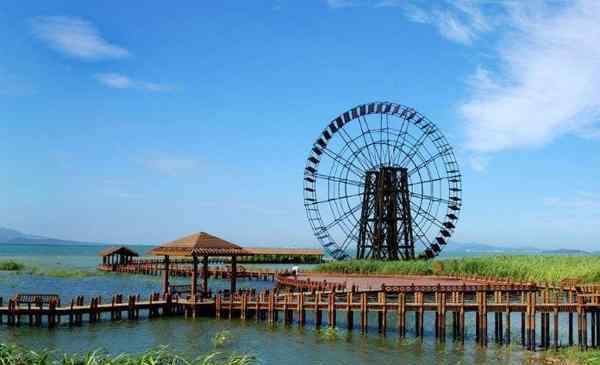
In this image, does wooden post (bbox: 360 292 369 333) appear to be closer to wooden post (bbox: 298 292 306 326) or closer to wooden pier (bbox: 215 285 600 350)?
wooden pier (bbox: 215 285 600 350)

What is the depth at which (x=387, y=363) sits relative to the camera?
1021 inches

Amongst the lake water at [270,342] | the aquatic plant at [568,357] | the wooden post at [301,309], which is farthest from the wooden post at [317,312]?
the aquatic plant at [568,357]

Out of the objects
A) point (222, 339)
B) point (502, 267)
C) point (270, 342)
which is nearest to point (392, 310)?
point (270, 342)

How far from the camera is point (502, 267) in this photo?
172 feet

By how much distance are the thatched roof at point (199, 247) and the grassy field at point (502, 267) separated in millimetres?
20226

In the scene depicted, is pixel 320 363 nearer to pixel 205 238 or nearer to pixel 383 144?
pixel 205 238

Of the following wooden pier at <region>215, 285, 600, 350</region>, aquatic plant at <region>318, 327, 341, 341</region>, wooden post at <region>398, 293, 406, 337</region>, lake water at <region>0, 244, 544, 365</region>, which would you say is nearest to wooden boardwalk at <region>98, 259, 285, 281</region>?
wooden pier at <region>215, 285, 600, 350</region>

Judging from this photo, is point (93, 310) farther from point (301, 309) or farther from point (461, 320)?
point (461, 320)

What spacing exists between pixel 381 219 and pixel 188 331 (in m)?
35.3

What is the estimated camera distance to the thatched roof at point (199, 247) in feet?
123

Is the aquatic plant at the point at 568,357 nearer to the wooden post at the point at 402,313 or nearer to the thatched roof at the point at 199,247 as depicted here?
the wooden post at the point at 402,313

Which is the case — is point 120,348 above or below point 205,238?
below

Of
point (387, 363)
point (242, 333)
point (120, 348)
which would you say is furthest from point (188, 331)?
point (387, 363)

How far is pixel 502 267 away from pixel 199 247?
24.7m
